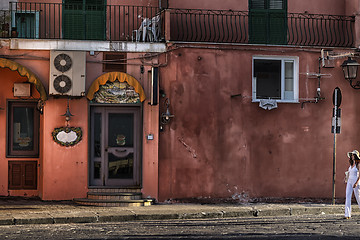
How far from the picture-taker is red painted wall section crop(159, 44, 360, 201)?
65.1ft

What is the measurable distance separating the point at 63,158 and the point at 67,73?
237cm

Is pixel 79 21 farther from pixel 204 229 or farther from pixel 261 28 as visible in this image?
pixel 204 229

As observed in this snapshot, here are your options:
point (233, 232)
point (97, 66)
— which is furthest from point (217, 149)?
point (233, 232)

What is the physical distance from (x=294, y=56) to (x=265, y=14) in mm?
1650

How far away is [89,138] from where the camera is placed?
64.4 feet

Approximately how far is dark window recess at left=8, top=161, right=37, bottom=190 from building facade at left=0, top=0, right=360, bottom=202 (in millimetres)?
29

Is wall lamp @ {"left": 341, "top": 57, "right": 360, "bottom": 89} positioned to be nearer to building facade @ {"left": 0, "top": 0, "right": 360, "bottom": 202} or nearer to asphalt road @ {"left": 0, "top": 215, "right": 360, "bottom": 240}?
building facade @ {"left": 0, "top": 0, "right": 360, "bottom": 202}

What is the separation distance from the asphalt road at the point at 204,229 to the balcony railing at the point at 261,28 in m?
6.15

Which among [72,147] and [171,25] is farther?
Result: [171,25]

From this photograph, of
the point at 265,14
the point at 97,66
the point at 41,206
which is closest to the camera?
the point at 41,206

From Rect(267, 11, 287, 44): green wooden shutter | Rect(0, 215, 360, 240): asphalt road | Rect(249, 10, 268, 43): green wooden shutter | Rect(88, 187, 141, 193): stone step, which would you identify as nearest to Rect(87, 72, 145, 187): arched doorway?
Rect(88, 187, 141, 193): stone step

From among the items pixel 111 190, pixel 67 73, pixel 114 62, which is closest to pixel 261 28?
pixel 114 62

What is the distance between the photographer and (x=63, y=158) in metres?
19.4

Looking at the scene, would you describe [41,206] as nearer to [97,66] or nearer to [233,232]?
[97,66]
